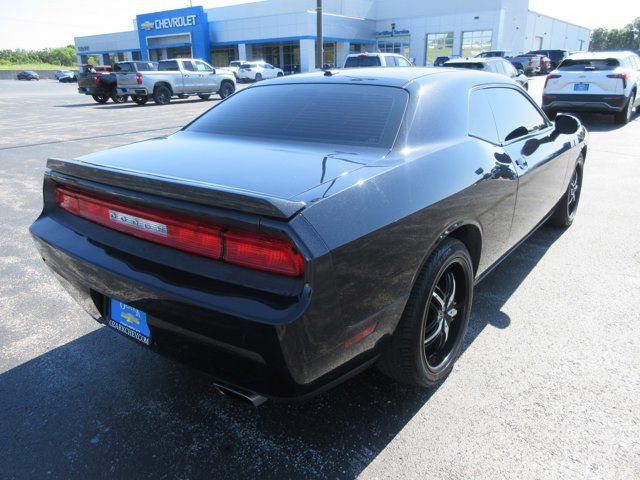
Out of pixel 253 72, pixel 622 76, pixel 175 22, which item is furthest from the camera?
pixel 175 22

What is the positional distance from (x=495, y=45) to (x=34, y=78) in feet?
186

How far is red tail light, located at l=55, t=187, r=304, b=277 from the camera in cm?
164

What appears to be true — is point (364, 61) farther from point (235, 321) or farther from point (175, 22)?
point (175, 22)

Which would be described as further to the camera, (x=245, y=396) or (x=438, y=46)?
(x=438, y=46)

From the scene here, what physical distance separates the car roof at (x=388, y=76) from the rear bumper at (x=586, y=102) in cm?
911

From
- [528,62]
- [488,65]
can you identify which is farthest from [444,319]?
[528,62]

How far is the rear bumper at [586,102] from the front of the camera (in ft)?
35.3

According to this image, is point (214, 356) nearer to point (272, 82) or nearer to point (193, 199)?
point (193, 199)

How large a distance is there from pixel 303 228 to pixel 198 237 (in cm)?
46

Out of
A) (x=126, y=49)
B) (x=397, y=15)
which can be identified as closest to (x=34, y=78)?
(x=126, y=49)

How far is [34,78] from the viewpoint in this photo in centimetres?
6259

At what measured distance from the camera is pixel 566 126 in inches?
159

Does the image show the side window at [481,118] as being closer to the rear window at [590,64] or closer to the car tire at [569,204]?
the car tire at [569,204]

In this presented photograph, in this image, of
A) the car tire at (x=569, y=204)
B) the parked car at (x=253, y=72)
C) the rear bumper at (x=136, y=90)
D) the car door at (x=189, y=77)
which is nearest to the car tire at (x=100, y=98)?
the rear bumper at (x=136, y=90)
